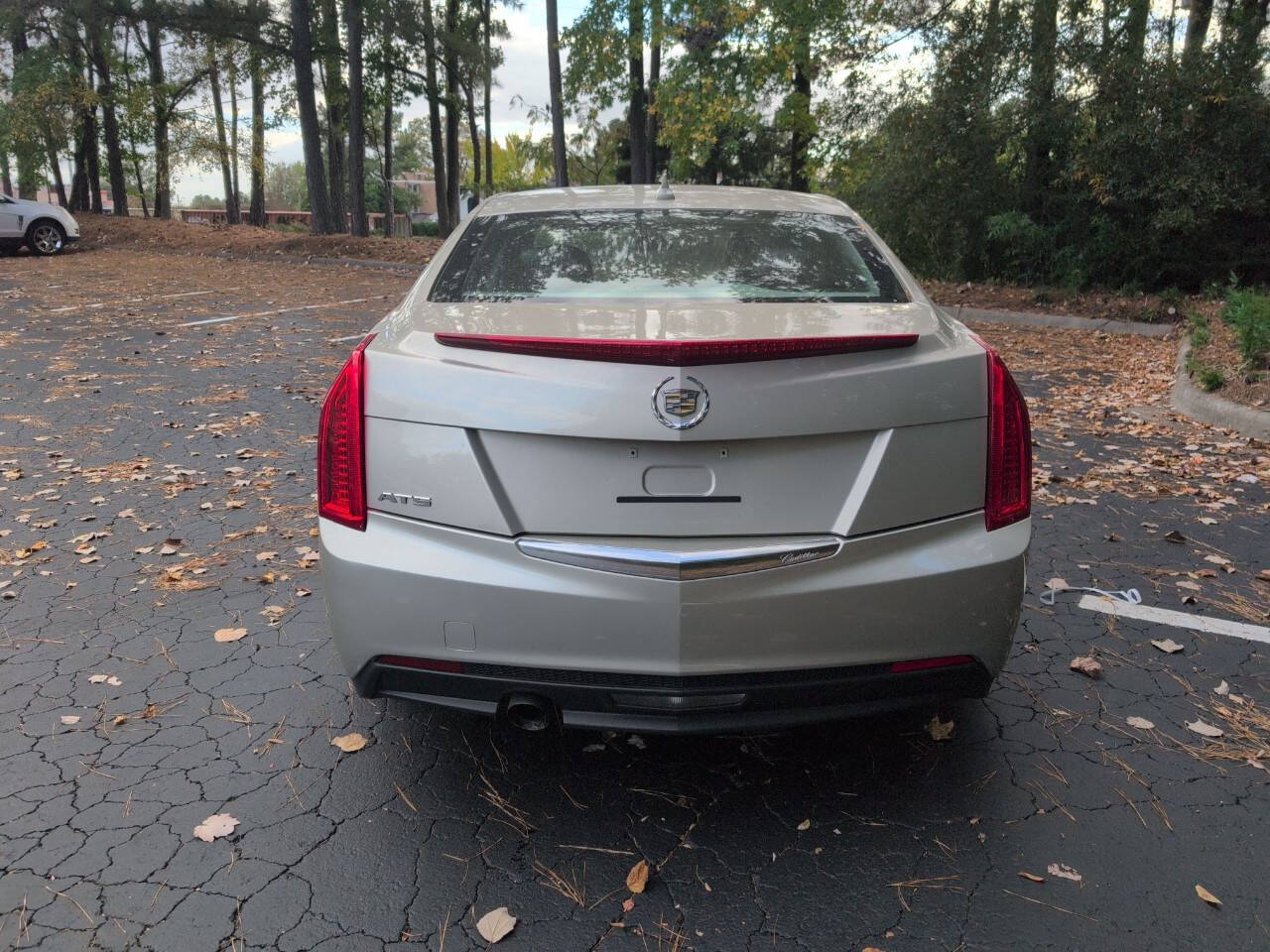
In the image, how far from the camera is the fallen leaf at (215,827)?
2.61 meters

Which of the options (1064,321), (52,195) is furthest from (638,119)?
(52,195)

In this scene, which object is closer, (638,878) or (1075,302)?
(638,878)

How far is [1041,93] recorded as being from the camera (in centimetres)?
1521

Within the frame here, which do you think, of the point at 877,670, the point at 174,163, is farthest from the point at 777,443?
the point at 174,163

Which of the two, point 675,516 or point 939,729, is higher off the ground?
point 675,516

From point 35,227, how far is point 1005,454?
24.4 m

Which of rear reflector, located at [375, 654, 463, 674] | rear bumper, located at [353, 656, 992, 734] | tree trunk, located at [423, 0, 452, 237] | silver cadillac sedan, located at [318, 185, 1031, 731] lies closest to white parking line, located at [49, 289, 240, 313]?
silver cadillac sedan, located at [318, 185, 1031, 731]

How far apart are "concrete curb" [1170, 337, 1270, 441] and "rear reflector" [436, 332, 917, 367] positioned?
18.7ft

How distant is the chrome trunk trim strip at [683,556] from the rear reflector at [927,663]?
0.37m

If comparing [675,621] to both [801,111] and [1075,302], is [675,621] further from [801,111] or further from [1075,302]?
[801,111]

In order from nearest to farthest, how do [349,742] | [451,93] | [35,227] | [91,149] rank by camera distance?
[349,742]
[35,227]
[91,149]
[451,93]

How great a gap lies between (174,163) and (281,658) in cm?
3589

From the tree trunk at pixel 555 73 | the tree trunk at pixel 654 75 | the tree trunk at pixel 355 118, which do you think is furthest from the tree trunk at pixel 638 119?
the tree trunk at pixel 355 118

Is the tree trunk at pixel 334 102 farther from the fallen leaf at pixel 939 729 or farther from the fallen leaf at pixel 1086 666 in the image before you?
the fallen leaf at pixel 939 729
